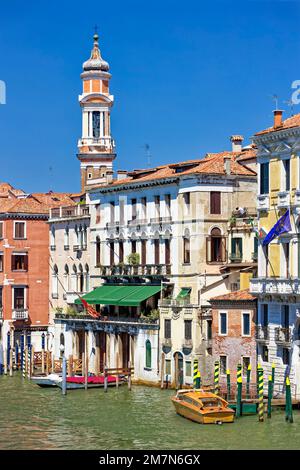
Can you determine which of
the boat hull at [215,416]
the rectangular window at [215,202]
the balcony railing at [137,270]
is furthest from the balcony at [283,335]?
the balcony railing at [137,270]

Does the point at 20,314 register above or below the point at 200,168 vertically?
below

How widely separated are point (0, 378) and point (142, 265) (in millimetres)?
8836

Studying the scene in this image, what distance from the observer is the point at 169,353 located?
182 ft

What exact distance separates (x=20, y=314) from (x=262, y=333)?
25.4 metres

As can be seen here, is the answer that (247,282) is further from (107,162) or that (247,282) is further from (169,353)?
(107,162)

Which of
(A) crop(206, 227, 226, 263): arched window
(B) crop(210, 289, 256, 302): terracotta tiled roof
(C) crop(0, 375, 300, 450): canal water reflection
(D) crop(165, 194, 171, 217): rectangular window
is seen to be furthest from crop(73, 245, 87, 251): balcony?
(B) crop(210, 289, 256, 302): terracotta tiled roof

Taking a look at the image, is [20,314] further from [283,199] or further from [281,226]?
[281,226]

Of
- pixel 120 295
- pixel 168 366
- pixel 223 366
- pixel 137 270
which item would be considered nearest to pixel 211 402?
pixel 223 366

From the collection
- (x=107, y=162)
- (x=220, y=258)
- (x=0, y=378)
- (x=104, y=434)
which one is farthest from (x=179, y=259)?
(x=107, y=162)

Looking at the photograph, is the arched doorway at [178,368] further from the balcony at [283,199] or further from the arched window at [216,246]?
the balcony at [283,199]

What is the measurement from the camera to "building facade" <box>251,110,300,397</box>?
46.4 meters

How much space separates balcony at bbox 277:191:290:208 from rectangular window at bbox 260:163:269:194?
1116mm

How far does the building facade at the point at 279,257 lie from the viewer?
46.4 metres

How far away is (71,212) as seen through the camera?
69.8 meters
